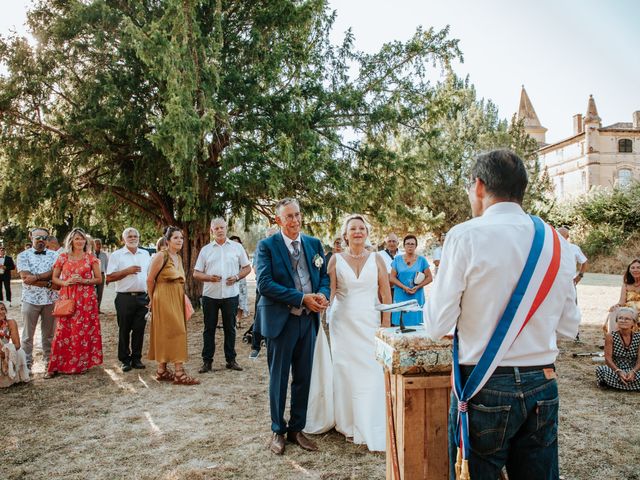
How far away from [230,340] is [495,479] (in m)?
5.98

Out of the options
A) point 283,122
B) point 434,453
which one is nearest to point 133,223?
point 283,122

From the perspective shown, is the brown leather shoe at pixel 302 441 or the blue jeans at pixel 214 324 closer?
the brown leather shoe at pixel 302 441

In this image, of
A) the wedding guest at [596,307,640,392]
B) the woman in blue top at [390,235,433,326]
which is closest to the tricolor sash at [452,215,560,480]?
the wedding guest at [596,307,640,392]

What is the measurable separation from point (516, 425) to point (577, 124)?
6556 cm

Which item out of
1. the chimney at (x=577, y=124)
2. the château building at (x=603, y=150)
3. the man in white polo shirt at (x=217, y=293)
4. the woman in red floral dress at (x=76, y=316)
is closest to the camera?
the woman in red floral dress at (x=76, y=316)

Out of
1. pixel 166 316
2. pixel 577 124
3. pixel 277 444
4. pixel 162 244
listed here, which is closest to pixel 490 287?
pixel 277 444

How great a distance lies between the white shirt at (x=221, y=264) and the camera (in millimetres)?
7570

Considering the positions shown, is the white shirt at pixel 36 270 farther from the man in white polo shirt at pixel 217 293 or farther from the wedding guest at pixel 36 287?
the man in white polo shirt at pixel 217 293

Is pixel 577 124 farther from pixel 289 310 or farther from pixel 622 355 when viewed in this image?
pixel 289 310

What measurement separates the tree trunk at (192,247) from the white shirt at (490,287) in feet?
40.5

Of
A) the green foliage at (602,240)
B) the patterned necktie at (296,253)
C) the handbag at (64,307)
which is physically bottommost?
the handbag at (64,307)

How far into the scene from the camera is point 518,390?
202 cm

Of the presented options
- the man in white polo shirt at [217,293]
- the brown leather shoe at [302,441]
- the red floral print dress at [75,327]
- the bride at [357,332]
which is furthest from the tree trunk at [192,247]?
the brown leather shoe at [302,441]

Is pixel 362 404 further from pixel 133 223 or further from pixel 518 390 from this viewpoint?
pixel 133 223
